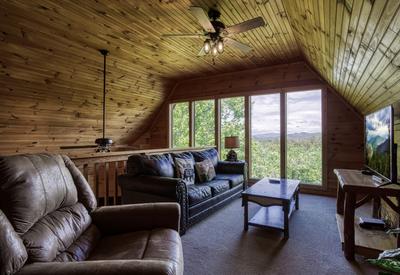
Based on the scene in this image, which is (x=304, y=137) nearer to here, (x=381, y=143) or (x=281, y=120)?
(x=281, y=120)

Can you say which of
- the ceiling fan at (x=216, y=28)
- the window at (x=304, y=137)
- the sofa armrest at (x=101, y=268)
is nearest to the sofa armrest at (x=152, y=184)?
the sofa armrest at (x=101, y=268)

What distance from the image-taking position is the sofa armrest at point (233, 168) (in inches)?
167

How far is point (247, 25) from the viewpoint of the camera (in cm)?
247

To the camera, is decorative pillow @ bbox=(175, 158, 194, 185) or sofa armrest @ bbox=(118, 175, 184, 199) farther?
decorative pillow @ bbox=(175, 158, 194, 185)

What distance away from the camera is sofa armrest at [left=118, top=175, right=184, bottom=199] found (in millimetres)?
2658

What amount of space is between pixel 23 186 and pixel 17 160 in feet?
0.68

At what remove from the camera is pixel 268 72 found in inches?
200

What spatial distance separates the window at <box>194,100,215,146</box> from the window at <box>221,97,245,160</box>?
0.90ft

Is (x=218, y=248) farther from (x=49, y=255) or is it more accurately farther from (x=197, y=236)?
(x=49, y=255)

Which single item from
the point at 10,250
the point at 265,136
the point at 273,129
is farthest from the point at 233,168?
the point at 10,250

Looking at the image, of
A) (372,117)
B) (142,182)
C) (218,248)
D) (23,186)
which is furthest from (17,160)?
(372,117)

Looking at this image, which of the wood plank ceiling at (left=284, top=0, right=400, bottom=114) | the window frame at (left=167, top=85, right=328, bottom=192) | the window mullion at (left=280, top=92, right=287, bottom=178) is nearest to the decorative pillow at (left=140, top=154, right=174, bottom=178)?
the wood plank ceiling at (left=284, top=0, right=400, bottom=114)

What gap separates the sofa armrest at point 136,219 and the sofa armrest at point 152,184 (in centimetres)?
86

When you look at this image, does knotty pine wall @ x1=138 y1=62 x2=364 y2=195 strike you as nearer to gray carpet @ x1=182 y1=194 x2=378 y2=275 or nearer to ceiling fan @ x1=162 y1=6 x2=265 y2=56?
gray carpet @ x1=182 y1=194 x2=378 y2=275
